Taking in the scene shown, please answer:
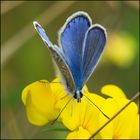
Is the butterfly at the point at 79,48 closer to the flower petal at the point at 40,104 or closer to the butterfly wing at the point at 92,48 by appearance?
the butterfly wing at the point at 92,48

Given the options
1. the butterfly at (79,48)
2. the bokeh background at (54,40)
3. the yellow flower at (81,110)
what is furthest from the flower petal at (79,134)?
the bokeh background at (54,40)

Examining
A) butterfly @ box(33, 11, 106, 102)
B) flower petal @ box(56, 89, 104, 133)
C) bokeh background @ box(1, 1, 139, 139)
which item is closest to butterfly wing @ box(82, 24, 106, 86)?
butterfly @ box(33, 11, 106, 102)

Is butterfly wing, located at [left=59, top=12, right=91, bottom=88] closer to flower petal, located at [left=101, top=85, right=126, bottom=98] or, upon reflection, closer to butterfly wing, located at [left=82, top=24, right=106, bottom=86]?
butterfly wing, located at [left=82, top=24, right=106, bottom=86]

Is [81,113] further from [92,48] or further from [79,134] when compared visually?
[92,48]

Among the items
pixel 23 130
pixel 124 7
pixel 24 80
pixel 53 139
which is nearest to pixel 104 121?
pixel 53 139

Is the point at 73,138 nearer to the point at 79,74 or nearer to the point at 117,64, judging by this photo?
the point at 79,74

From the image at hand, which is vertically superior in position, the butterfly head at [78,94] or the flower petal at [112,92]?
the butterfly head at [78,94]
